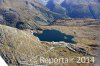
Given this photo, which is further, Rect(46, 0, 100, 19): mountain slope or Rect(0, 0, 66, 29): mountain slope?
Rect(0, 0, 66, 29): mountain slope

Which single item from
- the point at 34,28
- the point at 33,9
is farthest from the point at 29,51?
the point at 33,9

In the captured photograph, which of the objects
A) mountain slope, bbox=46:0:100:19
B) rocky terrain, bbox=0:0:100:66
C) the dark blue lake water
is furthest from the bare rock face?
mountain slope, bbox=46:0:100:19

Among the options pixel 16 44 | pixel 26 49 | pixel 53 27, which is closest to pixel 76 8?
pixel 53 27

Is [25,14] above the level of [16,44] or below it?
above

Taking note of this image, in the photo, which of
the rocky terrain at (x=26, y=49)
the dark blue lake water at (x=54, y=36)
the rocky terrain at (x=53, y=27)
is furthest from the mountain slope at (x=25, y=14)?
the rocky terrain at (x=26, y=49)

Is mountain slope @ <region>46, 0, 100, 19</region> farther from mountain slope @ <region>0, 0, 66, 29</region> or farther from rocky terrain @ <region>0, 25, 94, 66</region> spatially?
rocky terrain @ <region>0, 25, 94, 66</region>

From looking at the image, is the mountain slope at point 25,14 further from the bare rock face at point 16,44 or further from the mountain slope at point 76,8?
the bare rock face at point 16,44

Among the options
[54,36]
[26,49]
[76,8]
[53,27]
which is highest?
[76,8]

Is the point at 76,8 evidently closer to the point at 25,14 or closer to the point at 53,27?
the point at 53,27

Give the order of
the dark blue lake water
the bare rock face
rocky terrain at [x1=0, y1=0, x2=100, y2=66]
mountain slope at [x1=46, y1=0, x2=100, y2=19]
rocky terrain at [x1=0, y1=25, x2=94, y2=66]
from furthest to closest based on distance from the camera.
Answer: the dark blue lake water → mountain slope at [x1=46, y1=0, x2=100, y2=19] → rocky terrain at [x1=0, y1=0, x2=100, y2=66] → rocky terrain at [x1=0, y1=25, x2=94, y2=66] → the bare rock face
